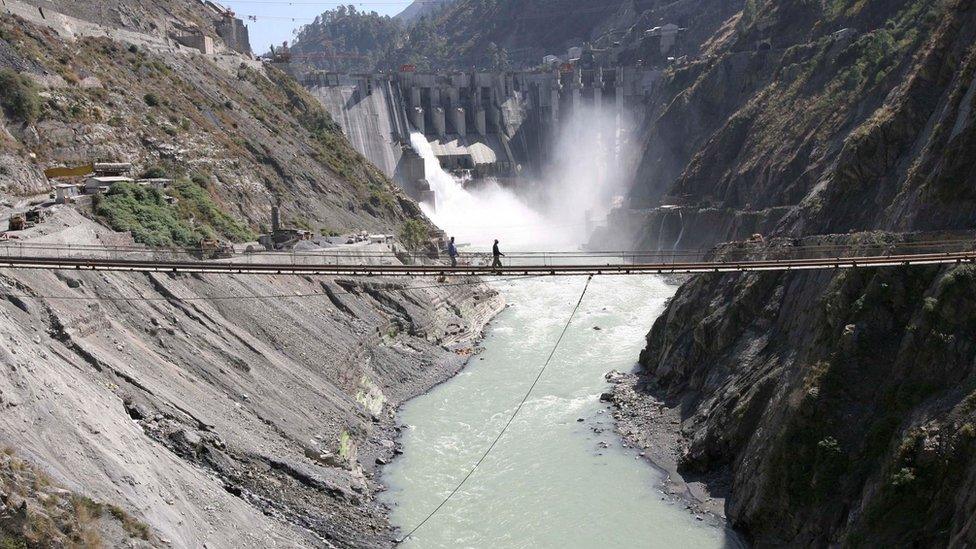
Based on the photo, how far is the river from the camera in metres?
29.3

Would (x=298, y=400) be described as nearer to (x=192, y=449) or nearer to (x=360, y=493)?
(x=360, y=493)

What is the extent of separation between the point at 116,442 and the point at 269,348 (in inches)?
539

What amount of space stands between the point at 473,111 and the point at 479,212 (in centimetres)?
1572

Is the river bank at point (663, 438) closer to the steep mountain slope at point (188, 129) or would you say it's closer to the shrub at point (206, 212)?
the shrub at point (206, 212)

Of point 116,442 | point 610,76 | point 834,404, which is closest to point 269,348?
point 116,442

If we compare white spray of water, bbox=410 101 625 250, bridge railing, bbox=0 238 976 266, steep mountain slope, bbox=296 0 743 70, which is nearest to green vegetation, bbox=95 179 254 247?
bridge railing, bbox=0 238 976 266

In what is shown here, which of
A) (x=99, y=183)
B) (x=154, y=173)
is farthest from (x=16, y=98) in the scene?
(x=99, y=183)

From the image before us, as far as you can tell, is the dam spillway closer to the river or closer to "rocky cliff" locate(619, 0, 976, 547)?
"rocky cliff" locate(619, 0, 976, 547)

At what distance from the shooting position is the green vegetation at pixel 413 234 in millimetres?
66669

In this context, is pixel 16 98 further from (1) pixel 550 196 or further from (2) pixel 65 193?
(1) pixel 550 196

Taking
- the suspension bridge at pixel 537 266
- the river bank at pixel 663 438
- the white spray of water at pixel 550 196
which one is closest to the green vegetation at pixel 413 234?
the white spray of water at pixel 550 196

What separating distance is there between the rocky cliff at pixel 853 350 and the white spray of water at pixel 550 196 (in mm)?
37913

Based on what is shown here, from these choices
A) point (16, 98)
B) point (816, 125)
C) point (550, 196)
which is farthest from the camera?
point (550, 196)

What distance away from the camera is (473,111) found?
113438mm
